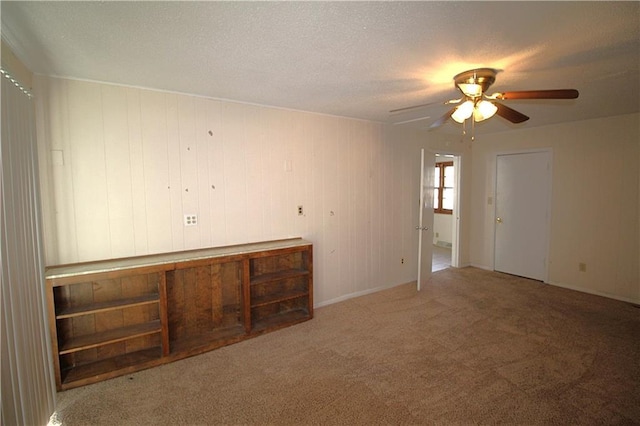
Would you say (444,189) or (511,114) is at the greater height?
(511,114)

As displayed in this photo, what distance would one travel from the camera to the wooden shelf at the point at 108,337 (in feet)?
7.48

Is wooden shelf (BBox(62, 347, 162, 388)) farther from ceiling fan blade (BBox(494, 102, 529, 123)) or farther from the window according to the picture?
the window

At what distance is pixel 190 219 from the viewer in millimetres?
2895

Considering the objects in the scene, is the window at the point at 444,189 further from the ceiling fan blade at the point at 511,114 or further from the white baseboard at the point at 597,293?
the ceiling fan blade at the point at 511,114

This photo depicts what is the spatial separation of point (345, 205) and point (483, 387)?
2356mm

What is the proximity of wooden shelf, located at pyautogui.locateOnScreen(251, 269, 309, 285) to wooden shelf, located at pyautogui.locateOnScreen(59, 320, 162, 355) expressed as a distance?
937 mm

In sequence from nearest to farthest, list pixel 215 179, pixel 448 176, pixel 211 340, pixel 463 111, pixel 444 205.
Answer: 1. pixel 463 111
2. pixel 211 340
3. pixel 215 179
4. pixel 448 176
5. pixel 444 205

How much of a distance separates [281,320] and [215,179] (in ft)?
5.38

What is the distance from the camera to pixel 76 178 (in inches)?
95.4

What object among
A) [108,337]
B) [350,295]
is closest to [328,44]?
[108,337]

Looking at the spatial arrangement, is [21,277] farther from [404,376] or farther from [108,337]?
[404,376]

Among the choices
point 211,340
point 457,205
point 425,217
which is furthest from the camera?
point 457,205

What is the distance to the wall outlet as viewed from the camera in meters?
2.88

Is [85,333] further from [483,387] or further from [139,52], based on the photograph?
[483,387]
